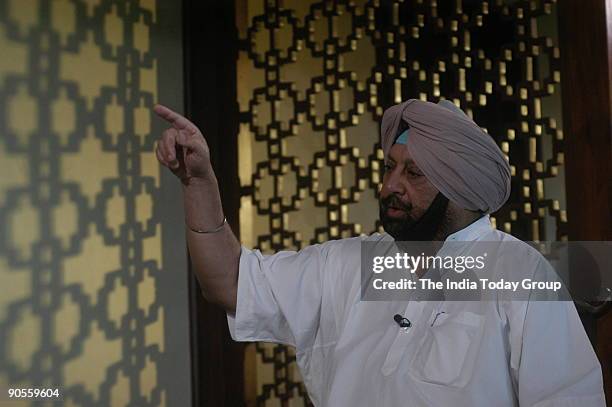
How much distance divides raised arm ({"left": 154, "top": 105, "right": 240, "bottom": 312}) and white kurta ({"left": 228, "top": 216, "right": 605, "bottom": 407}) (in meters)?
0.04

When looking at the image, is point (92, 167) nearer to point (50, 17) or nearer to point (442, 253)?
point (50, 17)

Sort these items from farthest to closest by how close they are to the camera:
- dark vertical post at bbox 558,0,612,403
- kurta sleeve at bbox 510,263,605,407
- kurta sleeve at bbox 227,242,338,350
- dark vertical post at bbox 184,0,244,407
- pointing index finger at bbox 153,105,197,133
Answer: dark vertical post at bbox 184,0,244,407, dark vertical post at bbox 558,0,612,403, kurta sleeve at bbox 227,242,338,350, pointing index finger at bbox 153,105,197,133, kurta sleeve at bbox 510,263,605,407

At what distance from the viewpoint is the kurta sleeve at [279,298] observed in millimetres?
1809

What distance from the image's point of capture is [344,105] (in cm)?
354

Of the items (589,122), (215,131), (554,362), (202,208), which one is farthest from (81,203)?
(554,362)

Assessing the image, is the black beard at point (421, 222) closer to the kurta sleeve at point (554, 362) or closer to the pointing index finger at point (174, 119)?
the kurta sleeve at point (554, 362)

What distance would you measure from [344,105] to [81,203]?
4.09 feet

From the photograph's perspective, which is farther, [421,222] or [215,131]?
[215,131]

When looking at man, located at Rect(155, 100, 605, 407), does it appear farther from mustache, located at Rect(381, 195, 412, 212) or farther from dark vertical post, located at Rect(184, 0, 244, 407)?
dark vertical post, located at Rect(184, 0, 244, 407)

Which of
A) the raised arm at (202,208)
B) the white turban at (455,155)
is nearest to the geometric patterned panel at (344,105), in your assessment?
the white turban at (455,155)

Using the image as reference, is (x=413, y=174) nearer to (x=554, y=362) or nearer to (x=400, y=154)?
(x=400, y=154)

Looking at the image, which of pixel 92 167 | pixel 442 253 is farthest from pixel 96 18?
pixel 442 253

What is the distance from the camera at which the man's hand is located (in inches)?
65.7

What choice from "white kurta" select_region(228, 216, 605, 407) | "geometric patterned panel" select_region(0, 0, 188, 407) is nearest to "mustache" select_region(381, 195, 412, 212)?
"white kurta" select_region(228, 216, 605, 407)
